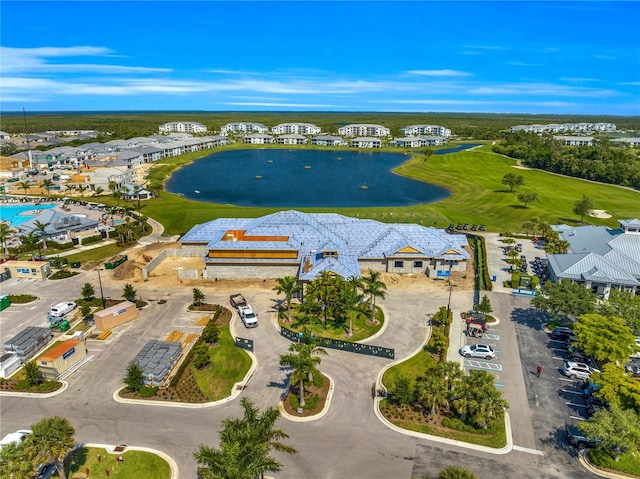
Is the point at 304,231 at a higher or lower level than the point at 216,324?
higher

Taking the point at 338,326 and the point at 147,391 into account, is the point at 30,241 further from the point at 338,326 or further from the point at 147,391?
the point at 338,326

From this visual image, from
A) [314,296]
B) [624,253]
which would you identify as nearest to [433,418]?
[314,296]

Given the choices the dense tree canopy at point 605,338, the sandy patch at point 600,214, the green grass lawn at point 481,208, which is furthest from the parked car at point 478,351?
the sandy patch at point 600,214

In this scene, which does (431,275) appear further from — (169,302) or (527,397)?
(169,302)

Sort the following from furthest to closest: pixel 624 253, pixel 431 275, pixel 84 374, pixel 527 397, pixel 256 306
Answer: pixel 431 275, pixel 624 253, pixel 256 306, pixel 84 374, pixel 527 397

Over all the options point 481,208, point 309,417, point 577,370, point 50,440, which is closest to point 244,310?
point 309,417

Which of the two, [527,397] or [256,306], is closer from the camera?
[527,397]

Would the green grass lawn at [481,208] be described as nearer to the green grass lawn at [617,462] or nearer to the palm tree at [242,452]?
the green grass lawn at [617,462]
